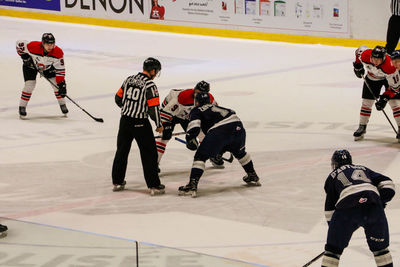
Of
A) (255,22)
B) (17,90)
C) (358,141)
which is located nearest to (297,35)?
(255,22)

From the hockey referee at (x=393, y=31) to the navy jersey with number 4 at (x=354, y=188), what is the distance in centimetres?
858

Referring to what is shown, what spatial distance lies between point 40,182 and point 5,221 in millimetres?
3157

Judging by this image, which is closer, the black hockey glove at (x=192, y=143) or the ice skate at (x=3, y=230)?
the ice skate at (x=3, y=230)

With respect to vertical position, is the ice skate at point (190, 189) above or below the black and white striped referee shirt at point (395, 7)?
below

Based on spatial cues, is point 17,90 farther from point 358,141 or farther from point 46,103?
point 358,141

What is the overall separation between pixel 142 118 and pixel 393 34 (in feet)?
23.5

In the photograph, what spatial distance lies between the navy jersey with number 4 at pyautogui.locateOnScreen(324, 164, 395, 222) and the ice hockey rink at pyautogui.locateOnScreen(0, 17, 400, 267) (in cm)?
68

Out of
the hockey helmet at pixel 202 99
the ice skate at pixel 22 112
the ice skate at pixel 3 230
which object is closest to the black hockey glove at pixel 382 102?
the hockey helmet at pixel 202 99

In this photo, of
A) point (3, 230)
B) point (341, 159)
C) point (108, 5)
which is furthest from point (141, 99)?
point (108, 5)

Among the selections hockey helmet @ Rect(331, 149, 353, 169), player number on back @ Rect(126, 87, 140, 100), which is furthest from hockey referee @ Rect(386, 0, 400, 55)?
hockey helmet @ Rect(331, 149, 353, 169)

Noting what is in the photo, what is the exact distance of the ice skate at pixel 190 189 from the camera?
7070 millimetres

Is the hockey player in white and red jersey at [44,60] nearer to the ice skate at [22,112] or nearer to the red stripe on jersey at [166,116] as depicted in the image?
the ice skate at [22,112]

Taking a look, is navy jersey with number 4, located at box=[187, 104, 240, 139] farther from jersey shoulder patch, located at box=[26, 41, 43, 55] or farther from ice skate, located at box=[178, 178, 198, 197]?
jersey shoulder patch, located at box=[26, 41, 43, 55]

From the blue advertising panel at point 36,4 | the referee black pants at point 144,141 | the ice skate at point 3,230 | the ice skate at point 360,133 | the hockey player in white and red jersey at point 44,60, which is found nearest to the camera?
the ice skate at point 3,230
